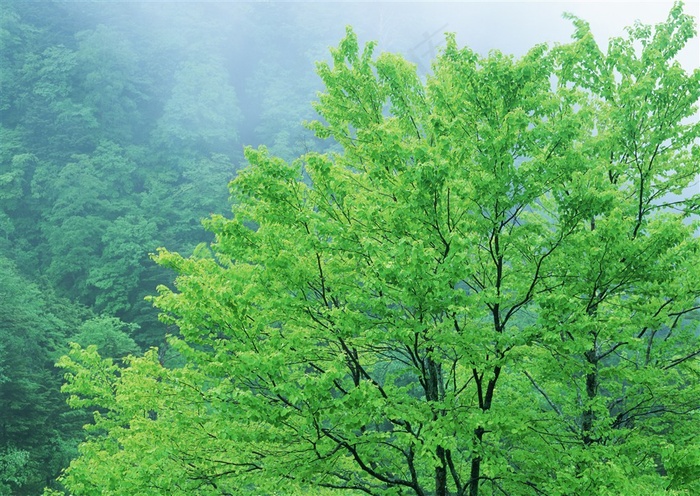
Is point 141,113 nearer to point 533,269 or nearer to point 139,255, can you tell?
point 139,255

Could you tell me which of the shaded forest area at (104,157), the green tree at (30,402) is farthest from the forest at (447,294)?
the shaded forest area at (104,157)

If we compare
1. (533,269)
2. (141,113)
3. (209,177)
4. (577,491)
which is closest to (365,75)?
(533,269)

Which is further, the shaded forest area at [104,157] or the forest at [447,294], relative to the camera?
the shaded forest area at [104,157]

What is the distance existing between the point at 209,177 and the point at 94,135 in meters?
13.4

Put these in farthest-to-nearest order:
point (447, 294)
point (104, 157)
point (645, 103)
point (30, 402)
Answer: point (104, 157)
point (30, 402)
point (645, 103)
point (447, 294)

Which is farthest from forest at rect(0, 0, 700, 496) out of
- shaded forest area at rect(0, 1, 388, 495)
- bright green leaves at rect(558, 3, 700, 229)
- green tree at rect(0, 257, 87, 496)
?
shaded forest area at rect(0, 1, 388, 495)

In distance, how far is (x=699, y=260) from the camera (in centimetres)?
571

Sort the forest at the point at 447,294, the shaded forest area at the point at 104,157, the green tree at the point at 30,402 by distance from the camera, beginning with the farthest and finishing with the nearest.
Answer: the shaded forest area at the point at 104,157
the green tree at the point at 30,402
the forest at the point at 447,294

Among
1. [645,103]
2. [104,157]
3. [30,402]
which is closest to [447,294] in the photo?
[645,103]

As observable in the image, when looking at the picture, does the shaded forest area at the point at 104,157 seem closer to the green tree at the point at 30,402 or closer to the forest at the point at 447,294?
the green tree at the point at 30,402

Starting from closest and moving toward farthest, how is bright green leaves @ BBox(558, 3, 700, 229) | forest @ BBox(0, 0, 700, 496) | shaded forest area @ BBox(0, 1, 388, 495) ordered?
forest @ BBox(0, 0, 700, 496), bright green leaves @ BBox(558, 3, 700, 229), shaded forest area @ BBox(0, 1, 388, 495)

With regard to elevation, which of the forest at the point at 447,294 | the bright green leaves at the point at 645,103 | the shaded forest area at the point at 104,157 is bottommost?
the forest at the point at 447,294

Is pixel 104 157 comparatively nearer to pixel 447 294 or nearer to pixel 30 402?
pixel 30 402

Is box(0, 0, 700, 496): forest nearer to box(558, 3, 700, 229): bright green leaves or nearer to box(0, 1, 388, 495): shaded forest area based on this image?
box(558, 3, 700, 229): bright green leaves
